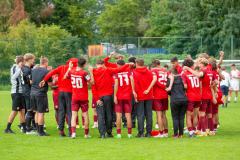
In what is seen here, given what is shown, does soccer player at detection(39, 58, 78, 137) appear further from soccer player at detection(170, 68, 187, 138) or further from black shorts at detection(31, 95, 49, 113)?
soccer player at detection(170, 68, 187, 138)

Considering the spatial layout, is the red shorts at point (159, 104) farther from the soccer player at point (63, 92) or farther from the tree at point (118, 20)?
the tree at point (118, 20)

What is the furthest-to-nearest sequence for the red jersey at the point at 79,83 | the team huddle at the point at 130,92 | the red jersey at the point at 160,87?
1. the red jersey at the point at 160,87
2. the team huddle at the point at 130,92
3. the red jersey at the point at 79,83

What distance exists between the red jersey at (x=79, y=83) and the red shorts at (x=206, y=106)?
3.22m

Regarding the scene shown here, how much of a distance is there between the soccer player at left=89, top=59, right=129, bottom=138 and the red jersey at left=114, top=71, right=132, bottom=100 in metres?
0.17

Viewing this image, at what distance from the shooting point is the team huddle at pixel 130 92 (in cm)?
1866

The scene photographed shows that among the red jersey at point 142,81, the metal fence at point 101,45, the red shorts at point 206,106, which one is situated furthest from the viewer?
the metal fence at point 101,45

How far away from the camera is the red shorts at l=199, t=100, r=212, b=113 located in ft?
63.0

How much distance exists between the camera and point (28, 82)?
2000cm

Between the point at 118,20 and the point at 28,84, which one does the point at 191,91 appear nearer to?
the point at 28,84

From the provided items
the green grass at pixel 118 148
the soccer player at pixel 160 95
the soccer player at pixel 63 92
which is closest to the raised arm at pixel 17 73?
the soccer player at pixel 63 92

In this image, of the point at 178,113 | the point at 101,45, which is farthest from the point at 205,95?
the point at 101,45

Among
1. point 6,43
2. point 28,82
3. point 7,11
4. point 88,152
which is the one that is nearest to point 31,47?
point 6,43

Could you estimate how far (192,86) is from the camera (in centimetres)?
1880

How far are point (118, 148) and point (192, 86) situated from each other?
342 centimetres
